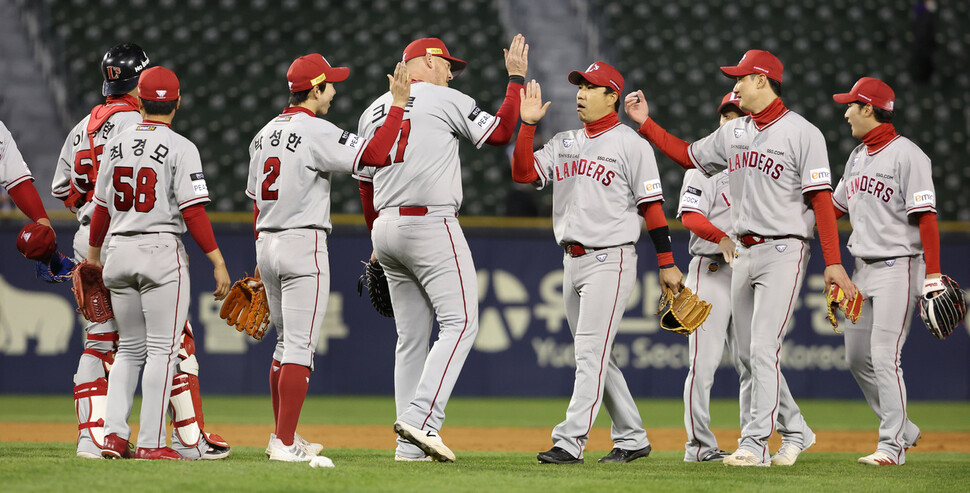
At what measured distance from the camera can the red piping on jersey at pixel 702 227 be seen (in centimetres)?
521

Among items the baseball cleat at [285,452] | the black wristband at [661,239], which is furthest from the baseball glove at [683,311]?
the baseball cleat at [285,452]

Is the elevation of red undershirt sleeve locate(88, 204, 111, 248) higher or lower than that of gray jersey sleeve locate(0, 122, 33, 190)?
lower

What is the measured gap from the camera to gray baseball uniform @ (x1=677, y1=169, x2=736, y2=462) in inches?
208

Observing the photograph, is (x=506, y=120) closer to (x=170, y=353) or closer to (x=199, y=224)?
(x=199, y=224)

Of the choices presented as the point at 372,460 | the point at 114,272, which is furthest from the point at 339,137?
the point at 372,460

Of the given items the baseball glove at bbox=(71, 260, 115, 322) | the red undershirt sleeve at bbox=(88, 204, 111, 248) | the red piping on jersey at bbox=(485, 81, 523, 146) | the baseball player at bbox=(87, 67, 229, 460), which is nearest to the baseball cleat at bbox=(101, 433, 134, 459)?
the baseball player at bbox=(87, 67, 229, 460)

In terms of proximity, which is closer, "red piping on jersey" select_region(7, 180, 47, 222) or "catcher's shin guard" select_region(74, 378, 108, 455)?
"catcher's shin guard" select_region(74, 378, 108, 455)

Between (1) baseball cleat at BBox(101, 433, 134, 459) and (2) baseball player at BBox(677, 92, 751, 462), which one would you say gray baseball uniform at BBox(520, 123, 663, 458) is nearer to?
(2) baseball player at BBox(677, 92, 751, 462)

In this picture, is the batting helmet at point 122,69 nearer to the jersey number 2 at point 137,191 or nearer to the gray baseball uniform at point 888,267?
the jersey number 2 at point 137,191

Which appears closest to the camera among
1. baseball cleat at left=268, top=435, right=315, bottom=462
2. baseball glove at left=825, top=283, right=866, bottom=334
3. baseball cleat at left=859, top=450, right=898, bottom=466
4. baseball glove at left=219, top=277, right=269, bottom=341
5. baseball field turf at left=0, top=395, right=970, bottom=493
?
baseball field turf at left=0, top=395, right=970, bottom=493

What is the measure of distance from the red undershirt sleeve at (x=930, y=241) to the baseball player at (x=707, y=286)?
96cm

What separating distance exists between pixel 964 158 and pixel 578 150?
29.7 ft

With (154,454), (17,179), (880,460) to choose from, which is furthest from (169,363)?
(880,460)

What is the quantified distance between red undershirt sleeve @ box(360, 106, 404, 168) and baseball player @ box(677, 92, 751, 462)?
1.65 meters
